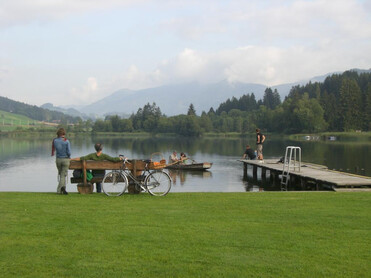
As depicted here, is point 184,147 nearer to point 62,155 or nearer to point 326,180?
point 326,180

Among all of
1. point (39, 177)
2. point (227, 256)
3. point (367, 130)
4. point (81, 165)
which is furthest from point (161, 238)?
point (367, 130)

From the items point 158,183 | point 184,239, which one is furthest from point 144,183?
point 184,239

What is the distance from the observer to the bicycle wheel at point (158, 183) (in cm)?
1421

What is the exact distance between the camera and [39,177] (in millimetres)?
40281

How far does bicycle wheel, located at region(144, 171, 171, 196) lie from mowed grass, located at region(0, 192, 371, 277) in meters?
1.79

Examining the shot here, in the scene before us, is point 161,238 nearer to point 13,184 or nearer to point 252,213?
point 252,213

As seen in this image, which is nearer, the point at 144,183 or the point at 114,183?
the point at 114,183

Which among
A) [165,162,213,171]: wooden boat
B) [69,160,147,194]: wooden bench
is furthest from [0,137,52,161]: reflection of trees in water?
[69,160,147,194]: wooden bench

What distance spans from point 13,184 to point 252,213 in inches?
Answer: 1174

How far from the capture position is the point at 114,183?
14.3 metres

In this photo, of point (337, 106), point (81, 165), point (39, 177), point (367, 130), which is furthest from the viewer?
point (337, 106)

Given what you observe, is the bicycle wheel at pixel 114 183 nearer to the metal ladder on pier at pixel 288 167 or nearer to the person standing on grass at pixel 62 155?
the person standing on grass at pixel 62 155

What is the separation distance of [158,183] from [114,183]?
1550 mm

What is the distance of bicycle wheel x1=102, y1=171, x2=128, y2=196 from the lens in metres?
14.2
